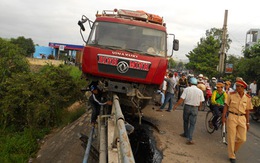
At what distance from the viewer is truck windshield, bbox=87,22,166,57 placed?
6945 millimetres

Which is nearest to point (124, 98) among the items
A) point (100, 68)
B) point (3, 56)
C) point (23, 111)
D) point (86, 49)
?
point (100, 68)

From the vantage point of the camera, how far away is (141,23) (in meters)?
7.27

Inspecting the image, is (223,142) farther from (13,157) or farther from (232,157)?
(13,157)

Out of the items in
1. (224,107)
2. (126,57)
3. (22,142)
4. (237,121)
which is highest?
(126,57)

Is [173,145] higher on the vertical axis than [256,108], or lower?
lower

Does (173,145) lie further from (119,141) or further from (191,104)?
(119,141)

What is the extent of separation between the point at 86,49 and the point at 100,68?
63 centimetres

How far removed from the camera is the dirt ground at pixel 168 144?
5926mm

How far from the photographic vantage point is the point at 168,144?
6555 mm

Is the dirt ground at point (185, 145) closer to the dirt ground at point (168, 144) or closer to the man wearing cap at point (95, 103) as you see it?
the dirt ground at point (168, 144)

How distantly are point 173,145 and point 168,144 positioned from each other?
128 mm

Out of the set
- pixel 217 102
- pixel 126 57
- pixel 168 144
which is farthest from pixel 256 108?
pixel 126 57

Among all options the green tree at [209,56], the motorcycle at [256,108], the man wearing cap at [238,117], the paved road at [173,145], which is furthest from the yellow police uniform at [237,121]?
the green tree at [209,56]

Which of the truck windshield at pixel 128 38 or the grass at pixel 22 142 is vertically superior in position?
the truck windshield at pixel 128 38
